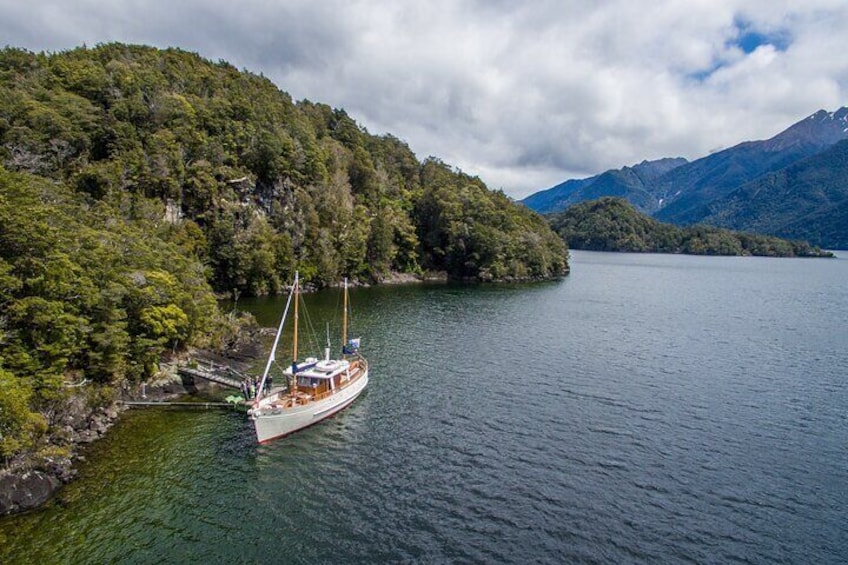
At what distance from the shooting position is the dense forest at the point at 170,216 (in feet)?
96.1

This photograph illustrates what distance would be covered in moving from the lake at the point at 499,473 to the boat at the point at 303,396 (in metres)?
1.09

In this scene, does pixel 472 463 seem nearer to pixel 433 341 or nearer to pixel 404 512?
pixel 404 512

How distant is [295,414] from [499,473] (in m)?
14.5

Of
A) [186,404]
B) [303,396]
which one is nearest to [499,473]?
[303,396]

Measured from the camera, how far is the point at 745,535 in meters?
23.1

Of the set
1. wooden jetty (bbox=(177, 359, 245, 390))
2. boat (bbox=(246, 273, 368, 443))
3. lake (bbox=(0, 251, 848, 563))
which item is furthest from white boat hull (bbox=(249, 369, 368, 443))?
wooden jetty (bbox=(177, 359, 245, 390))

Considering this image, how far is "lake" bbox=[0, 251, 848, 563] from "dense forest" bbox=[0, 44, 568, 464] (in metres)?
6.38

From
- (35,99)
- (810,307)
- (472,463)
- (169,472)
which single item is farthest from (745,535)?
(35,99)

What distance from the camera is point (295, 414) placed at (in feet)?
108

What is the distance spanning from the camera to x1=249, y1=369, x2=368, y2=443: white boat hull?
31078 mm

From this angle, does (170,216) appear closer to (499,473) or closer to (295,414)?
(295,414)

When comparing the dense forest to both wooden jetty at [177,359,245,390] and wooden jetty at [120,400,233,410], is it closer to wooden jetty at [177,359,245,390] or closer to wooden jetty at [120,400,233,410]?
wooden jetty at [120,400,233,410]

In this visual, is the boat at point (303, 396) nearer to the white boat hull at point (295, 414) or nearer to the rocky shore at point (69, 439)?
the white boat hull at point (295, 414)

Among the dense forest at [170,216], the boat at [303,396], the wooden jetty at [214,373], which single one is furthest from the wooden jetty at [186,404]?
the boat at [303,396]
